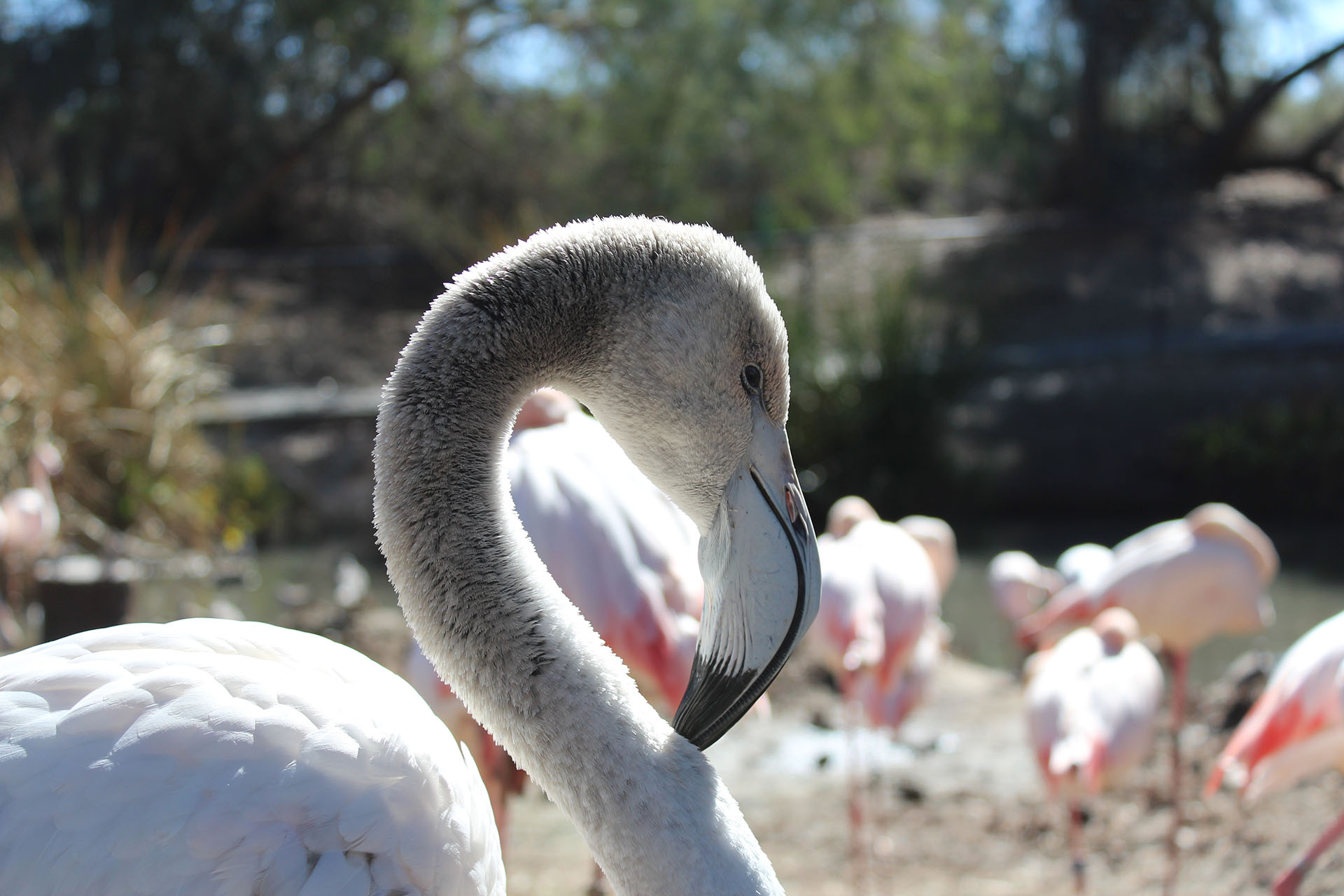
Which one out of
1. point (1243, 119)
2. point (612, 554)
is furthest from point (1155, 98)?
point (612, 554)

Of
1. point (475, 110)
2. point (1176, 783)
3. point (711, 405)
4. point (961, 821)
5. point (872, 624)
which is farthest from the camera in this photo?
point (475, 110)

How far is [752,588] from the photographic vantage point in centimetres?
157

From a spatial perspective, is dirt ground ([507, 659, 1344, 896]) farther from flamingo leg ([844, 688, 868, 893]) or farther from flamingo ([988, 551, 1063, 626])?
flamingo ([988, 551, 1063, 626])

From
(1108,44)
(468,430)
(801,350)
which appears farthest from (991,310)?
(468,430)

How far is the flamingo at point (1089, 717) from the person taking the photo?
3385mm

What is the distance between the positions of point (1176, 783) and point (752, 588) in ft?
10.2

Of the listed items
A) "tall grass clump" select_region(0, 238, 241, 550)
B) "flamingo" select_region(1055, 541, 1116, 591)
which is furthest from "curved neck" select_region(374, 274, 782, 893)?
"tall grass clump" select_region(0, 238, 241, 550)

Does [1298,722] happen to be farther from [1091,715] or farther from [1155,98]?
[1155,98]

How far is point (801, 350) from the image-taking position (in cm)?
906

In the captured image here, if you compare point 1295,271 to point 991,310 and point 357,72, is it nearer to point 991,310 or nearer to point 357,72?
point 991,310

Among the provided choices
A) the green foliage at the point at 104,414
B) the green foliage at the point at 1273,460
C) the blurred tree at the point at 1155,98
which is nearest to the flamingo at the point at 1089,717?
the green foliage at the point at 104,414

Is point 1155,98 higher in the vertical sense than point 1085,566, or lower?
lower

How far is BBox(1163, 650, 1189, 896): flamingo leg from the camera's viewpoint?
144 inches

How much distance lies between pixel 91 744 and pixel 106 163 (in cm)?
1429
